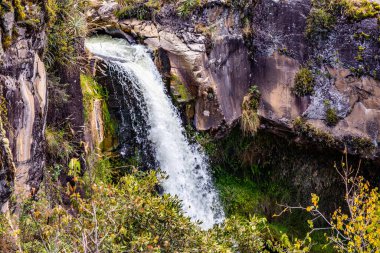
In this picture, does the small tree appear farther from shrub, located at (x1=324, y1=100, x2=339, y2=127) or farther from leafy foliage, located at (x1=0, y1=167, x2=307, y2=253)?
leafy foliage, located at (x1=0, y1=167, x2=307, y2=253)

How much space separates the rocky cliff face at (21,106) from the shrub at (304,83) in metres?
6.27

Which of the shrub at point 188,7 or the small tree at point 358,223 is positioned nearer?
the small tree at point 358,223

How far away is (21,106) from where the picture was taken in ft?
15.8

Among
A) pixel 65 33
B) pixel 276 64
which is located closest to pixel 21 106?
pixel 65 33

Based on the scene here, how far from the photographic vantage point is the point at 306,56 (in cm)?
990

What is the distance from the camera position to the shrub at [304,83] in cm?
970

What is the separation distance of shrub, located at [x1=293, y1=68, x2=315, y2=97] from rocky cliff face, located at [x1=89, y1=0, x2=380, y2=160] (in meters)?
0.08

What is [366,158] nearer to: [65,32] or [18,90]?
[65,32]

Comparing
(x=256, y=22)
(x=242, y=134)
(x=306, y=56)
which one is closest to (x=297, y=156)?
(x=242, y=134)

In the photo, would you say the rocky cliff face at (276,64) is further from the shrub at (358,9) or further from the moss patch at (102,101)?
the moss patch at (102,101)

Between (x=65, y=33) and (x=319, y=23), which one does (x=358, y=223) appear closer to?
(x=319, y=23)

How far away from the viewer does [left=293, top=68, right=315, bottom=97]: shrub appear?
970 cm

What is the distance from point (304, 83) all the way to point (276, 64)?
32.6 inches

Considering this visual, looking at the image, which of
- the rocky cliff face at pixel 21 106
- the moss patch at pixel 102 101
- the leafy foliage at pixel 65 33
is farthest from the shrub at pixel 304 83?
the rocky cliff face at pixel 21 106
